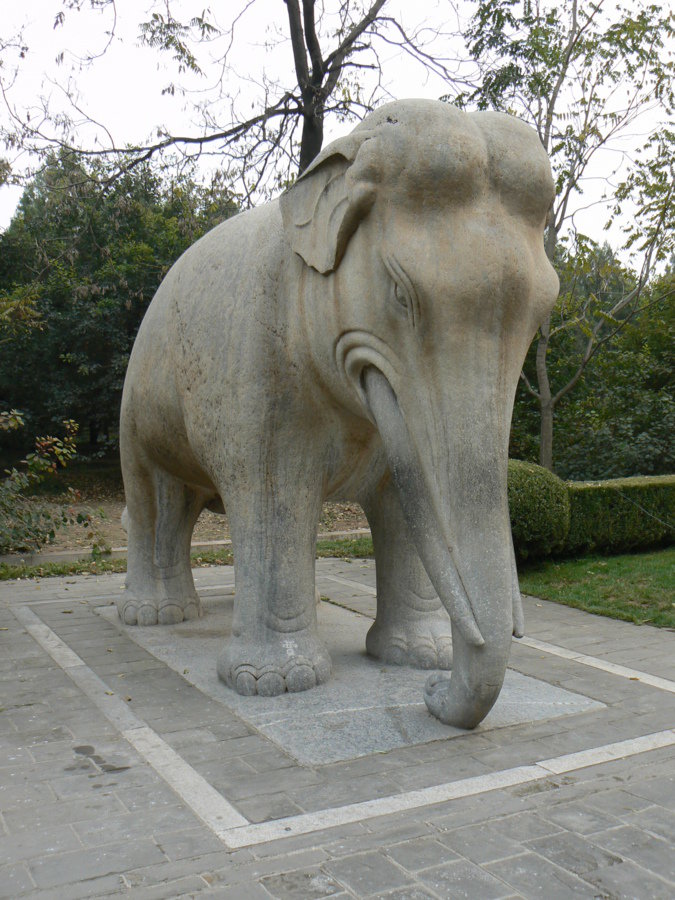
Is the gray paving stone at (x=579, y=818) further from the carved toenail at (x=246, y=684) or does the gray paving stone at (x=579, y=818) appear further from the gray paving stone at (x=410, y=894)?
the carved toenail at (x=246, y=684)

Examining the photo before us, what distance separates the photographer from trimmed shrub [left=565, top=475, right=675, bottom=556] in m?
9.41

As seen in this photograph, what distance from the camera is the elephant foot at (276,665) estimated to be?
4199mm

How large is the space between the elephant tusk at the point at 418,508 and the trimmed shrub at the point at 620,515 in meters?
6.30

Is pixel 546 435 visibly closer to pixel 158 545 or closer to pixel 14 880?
pixel 158 545

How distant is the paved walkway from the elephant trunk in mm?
435

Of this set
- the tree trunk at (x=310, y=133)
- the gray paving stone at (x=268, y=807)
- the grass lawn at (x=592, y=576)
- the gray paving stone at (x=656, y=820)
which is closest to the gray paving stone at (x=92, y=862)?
the gray paving stone at (x=268, y=807)

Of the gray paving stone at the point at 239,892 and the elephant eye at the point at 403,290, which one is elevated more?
the elephant eye at the point at 403,290

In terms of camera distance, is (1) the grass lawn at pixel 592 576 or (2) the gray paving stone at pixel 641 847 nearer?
(2) the gray paving stone at pixel 641 847

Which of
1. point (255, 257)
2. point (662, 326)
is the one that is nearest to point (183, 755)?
point (255, 257)

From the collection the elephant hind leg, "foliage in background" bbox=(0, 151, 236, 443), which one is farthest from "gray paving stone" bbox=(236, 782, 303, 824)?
"foliage in background" bbox=(0, 151, 236, 443)

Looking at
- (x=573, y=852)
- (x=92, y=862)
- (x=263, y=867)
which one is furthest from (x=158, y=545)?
(x=573, y=852)

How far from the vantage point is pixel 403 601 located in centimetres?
474

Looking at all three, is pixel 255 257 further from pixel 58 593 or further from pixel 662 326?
pixel 662 326

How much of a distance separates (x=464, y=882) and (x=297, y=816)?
67 cm
